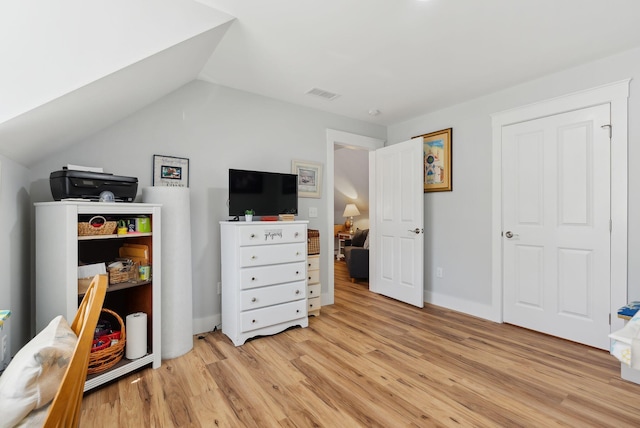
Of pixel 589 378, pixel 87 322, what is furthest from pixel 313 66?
pixel 589 378

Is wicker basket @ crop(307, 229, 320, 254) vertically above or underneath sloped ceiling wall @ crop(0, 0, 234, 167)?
underneath

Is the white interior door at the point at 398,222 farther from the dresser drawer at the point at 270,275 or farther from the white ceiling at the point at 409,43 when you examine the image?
the dresser drawer at the point at 270,275

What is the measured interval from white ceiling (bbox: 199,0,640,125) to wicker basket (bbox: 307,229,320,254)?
4.82 ft

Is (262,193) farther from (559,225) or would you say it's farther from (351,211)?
(351,211)

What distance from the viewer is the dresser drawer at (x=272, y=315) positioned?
251 cm

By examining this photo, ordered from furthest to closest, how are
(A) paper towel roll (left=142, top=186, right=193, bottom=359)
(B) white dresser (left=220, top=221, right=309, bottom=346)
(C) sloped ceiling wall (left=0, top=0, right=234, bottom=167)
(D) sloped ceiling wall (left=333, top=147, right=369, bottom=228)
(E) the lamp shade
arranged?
(E) the lamp shade → (D) sloped ceiling wall (left=333, top=147, right=369, bottom=228) → (B) white dresser (left=220, top=221, right=309, bottom=346) → (A) paper towel roll (left=142, top=186, right=193, bottom=359) → (C) sloped ceiling wall (left=0, top=0, right=234, bottom=167)

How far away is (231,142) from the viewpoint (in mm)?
2928

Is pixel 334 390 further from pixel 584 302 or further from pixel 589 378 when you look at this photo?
pixel 584 302

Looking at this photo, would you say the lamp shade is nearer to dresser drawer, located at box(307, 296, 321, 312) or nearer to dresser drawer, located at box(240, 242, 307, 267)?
dresser drawer, located at box(307, 296, 321, 312)

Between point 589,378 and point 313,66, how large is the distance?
302 cm

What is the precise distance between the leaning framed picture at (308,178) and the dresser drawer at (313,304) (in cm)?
115

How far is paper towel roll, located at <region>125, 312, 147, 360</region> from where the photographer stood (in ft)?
6.61

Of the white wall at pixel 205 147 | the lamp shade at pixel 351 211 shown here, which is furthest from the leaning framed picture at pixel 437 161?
the lamp shade at pixel 351 211

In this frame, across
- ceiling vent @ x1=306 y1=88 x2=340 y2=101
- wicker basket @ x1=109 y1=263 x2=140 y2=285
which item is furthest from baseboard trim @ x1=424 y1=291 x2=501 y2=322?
wicker basket @ x1=109 y1=263 x2=140 y2=285
